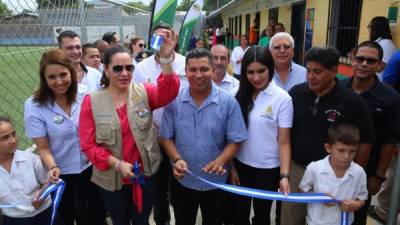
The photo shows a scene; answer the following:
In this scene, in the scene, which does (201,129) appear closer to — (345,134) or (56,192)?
(345,134)

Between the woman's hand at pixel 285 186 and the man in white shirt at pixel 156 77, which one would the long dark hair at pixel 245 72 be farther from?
the man in white shirt at pixel 156 77

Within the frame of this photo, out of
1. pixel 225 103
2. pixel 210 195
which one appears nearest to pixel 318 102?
pixel 225 103

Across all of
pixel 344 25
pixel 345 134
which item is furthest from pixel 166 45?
pixel 344 25

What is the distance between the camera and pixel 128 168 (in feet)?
7.24

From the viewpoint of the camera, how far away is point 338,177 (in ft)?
7.22

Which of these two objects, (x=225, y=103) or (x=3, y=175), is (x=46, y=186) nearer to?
(x=3, y=175)

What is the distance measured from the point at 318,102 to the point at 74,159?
75.0 inches

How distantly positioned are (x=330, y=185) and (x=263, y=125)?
0.61 meters

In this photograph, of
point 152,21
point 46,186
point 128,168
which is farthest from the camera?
point 152,21

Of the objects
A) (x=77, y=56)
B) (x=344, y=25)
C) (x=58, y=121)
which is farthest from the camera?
(x=344, y=25)

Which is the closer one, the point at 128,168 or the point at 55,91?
the point at 128,168

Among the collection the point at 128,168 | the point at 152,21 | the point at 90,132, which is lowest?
the point at 128,168

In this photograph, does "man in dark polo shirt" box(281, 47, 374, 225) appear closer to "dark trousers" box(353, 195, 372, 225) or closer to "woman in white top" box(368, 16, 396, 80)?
"dark trousers" box(353, 195, 372, 225)

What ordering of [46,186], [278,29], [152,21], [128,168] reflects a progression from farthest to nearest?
1. [278,29]
2. [152,21]
3. [46,186]
4. [128,168]
